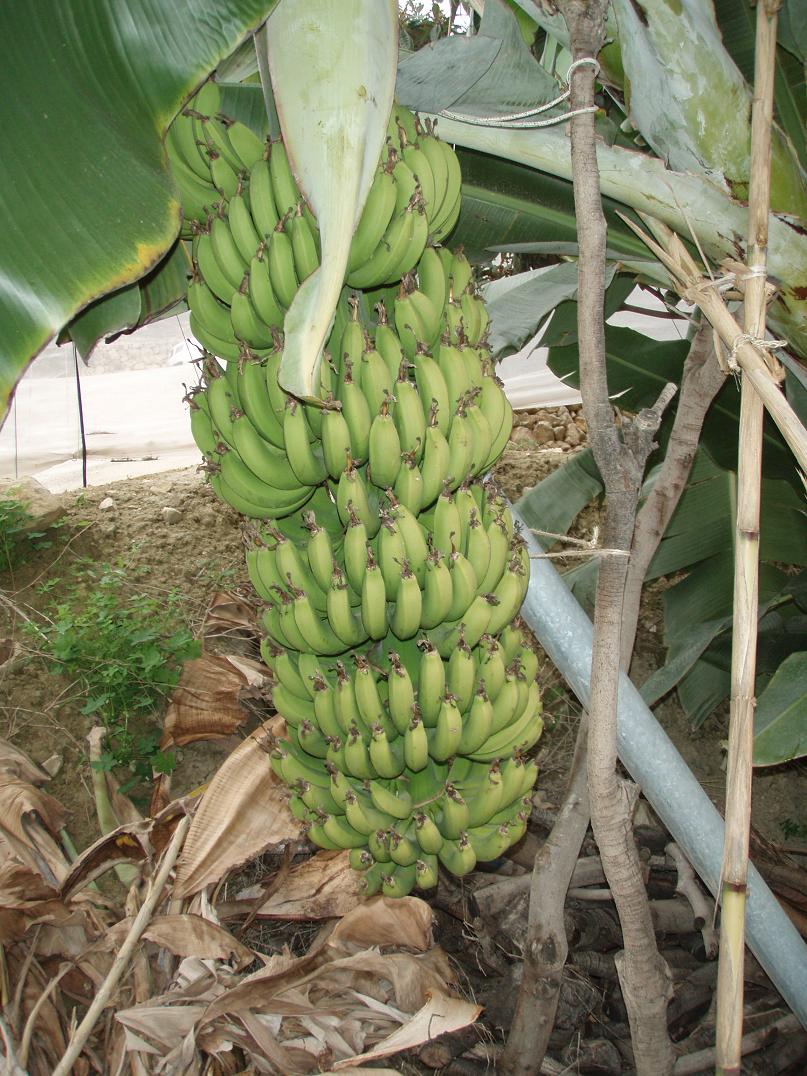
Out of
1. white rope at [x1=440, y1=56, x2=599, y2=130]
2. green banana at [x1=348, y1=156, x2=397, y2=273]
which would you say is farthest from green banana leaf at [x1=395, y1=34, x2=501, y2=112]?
green banana at [x1=348, y1=156, x2=397, y2=273]

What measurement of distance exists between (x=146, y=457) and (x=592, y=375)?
9.97ft

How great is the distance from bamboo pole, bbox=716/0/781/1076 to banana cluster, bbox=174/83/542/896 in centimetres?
33

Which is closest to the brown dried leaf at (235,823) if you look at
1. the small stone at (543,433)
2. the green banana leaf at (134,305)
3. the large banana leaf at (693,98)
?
the green banana leaf at (134,305)

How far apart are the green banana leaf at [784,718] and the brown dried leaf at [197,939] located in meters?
1.02

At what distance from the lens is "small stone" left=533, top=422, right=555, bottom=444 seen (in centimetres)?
421

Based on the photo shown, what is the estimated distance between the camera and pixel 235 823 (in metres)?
1.78

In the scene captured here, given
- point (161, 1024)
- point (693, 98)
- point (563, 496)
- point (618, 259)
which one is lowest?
point (161, 1024)

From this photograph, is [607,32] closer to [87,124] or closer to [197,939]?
[87,124]

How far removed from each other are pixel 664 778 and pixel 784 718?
1.18 feet

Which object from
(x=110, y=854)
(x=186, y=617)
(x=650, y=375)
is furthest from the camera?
(x=186, y=617)

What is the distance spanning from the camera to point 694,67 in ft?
4.29

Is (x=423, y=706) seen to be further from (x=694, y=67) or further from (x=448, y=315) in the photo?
(x=694, y=67)

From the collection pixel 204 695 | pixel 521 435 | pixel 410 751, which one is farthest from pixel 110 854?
pixel 521 435

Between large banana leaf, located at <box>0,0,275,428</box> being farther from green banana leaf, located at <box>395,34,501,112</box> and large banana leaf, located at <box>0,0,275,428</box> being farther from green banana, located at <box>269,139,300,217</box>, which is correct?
green banana leaf, located at <box>395,34,501,112</box>
